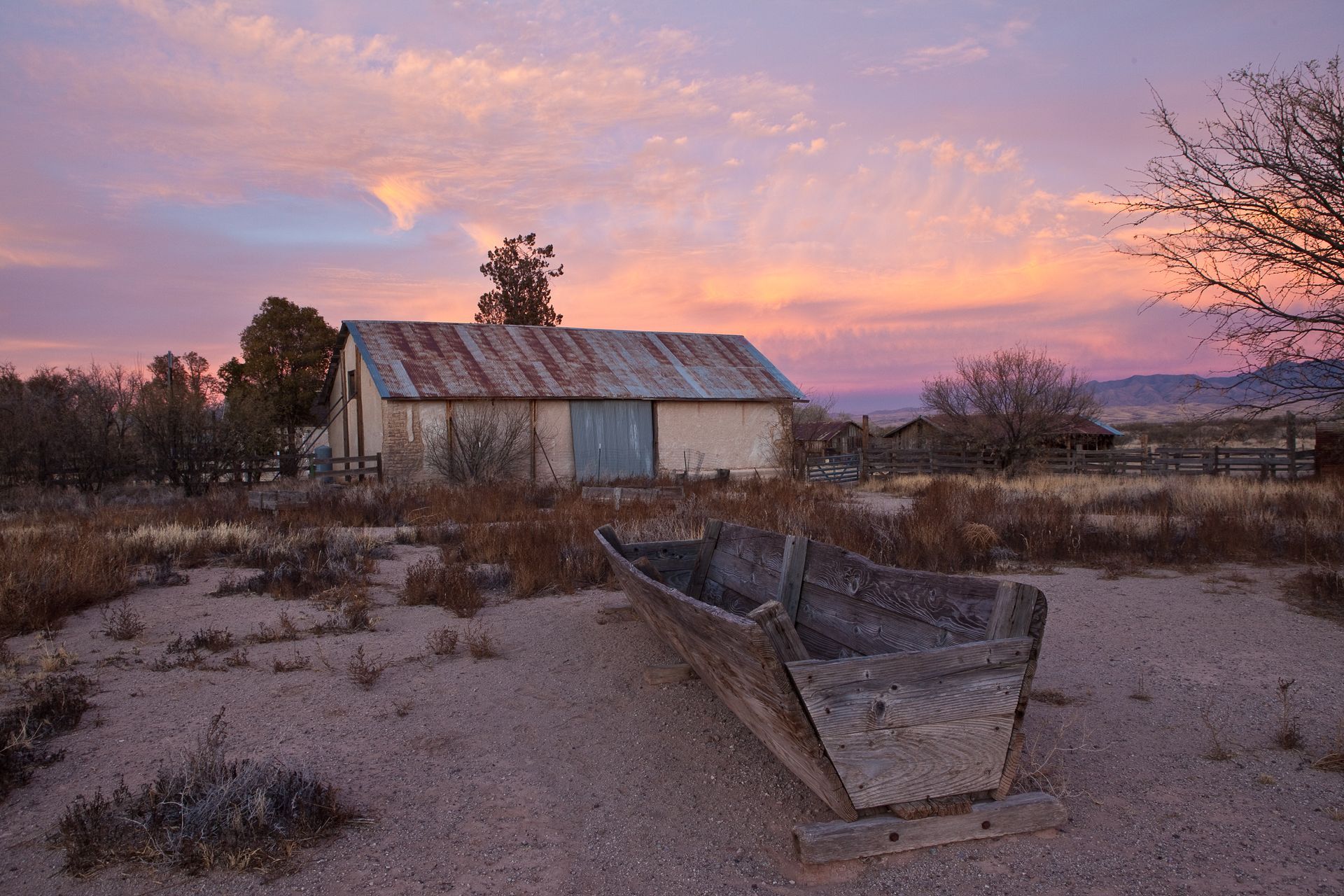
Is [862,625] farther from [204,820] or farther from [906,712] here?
[204,820]

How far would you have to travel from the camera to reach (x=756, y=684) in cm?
288

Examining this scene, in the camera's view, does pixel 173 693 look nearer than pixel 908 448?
Yes

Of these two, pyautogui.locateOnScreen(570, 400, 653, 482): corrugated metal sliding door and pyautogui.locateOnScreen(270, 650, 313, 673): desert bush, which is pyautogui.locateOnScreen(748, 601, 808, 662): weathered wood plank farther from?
pyautogui.locateOnScreen(570, 400, 653, 482): corrugated metal sliding door

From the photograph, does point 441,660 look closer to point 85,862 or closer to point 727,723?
point 727,723

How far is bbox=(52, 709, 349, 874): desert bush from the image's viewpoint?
9.86 ft

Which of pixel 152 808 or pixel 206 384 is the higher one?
pixel 206 384

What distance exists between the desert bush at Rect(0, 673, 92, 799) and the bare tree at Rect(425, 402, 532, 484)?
1468 centimetres

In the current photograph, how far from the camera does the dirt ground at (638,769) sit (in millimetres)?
2930

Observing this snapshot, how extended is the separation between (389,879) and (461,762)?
1.08m

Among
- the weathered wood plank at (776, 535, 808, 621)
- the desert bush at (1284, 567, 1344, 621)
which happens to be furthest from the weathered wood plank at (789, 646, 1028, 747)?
the desert bush at (1284, 567, 1344, 621)

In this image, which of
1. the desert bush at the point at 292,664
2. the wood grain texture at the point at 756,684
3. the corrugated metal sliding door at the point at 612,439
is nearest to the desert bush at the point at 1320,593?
the wood grain texture at the point at 756,684

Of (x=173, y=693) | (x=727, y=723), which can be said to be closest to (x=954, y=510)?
(x=727, y=723)

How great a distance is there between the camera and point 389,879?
2953mm

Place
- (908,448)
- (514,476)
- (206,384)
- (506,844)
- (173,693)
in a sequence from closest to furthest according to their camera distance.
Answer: (506,844) → (173,693) → (514,476) → (908,448) → (206,384)
